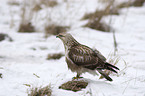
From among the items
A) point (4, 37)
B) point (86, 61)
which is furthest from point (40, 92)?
point (4, 37)

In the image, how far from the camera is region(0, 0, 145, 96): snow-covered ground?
236 cm

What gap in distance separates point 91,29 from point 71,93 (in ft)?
13.4

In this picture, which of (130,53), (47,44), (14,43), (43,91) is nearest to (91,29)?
(47,44)

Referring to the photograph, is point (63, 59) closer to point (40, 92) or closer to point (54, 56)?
point (54, 56)

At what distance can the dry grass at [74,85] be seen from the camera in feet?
7.75

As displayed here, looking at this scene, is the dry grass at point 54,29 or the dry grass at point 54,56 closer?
the dry grass at point 54,56

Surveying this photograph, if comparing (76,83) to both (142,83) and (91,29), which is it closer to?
(142,83)

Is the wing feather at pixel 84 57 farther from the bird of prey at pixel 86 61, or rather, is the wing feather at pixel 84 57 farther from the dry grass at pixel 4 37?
the dry grass at pixel 4 37

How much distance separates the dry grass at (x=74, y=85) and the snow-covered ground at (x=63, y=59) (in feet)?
0.22

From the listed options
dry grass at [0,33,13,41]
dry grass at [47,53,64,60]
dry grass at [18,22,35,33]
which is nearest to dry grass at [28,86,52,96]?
dry grass at [47,53,64,60]

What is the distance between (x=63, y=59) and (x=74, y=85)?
1915mm

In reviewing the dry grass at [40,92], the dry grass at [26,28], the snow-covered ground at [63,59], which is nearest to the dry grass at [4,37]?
the snow-covered ground at [63,59]

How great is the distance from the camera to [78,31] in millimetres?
5977

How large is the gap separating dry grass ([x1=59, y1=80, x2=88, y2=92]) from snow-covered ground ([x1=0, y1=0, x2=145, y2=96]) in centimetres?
7
